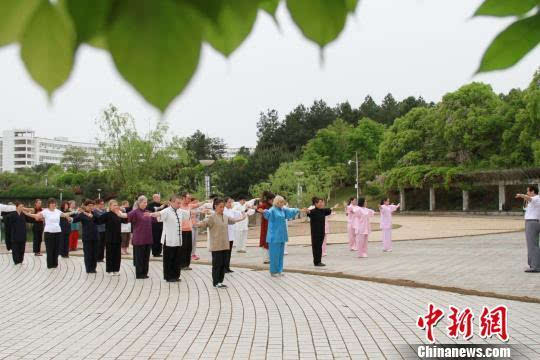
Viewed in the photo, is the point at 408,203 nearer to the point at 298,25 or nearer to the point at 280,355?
the point at 280,355

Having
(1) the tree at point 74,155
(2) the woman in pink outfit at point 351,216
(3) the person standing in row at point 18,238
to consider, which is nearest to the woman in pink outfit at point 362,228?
(2) the woman in pink outfit at point 351,216

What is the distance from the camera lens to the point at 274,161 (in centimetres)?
6719

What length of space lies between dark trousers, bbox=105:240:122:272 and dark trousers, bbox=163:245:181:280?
74.9 inches

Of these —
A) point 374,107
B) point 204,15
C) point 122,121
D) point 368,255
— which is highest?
point 374,107

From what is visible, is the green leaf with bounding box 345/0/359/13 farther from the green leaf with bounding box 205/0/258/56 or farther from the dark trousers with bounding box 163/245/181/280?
the dark trousers with bounding box 163/245/181/280

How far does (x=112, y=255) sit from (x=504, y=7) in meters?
12.9

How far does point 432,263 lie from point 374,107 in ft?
276

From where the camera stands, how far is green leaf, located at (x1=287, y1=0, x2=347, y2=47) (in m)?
0.91

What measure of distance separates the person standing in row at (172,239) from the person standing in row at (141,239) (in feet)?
0.61

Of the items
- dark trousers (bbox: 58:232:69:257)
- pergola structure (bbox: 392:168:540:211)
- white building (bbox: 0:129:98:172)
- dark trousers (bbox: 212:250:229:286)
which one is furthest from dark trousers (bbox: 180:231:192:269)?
pergola structure (bbox: 392:168:540:211)

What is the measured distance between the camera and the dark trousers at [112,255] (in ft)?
43.2

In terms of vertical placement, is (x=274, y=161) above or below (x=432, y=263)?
above

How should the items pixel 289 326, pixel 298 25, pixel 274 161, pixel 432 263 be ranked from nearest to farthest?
pixel 298 25
pixel 289 326
pixel 432 263
pixel 274 161

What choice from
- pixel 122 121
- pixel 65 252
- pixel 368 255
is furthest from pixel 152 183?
pixel 368 255
